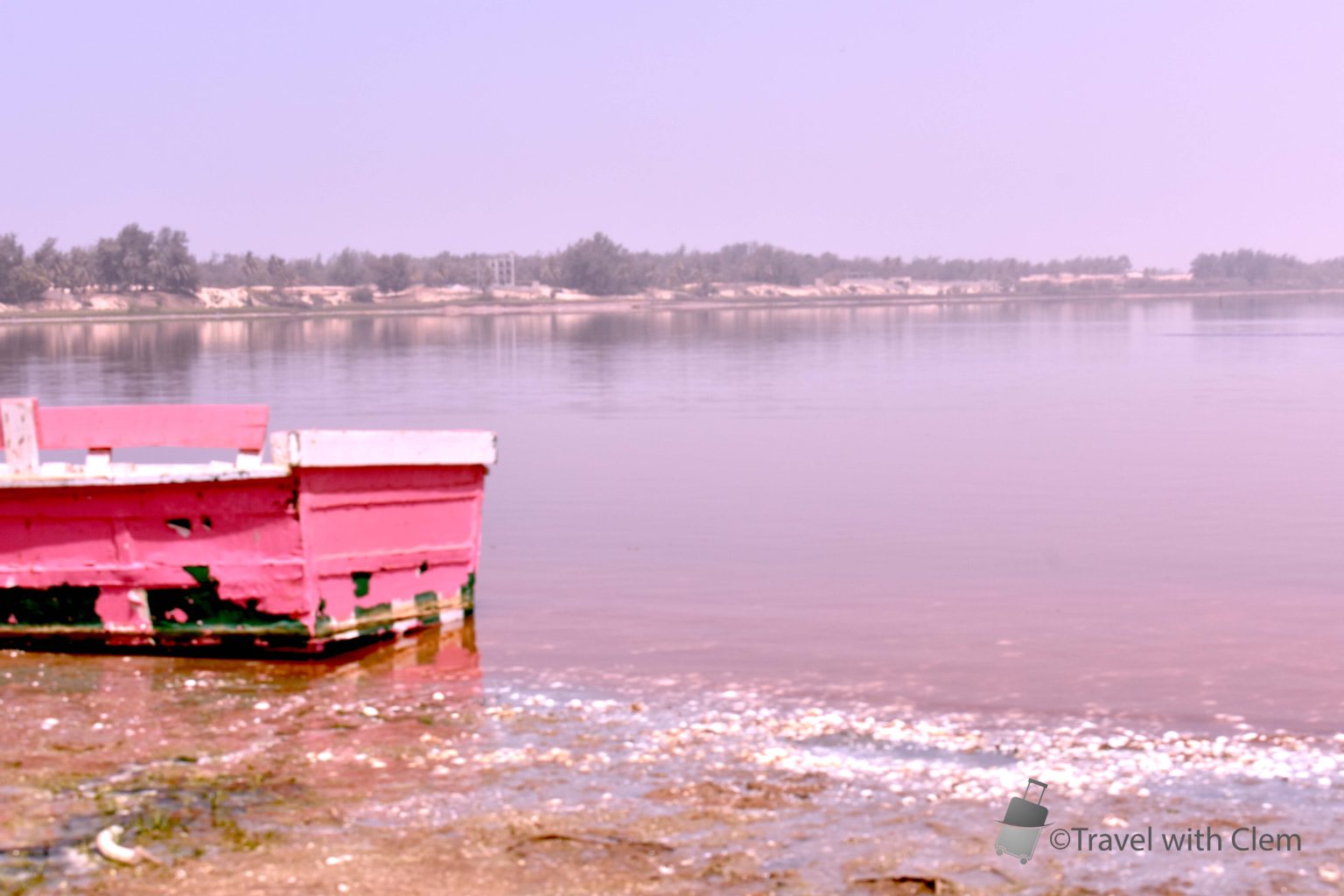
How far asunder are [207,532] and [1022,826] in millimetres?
4987

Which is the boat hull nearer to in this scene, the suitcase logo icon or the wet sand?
the wet sand

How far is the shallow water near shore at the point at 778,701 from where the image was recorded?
609cm

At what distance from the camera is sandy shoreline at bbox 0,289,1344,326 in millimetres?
112062

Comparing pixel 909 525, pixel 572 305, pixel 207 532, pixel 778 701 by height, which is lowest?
pixel 572 305

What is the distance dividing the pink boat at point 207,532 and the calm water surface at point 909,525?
38.4 inches

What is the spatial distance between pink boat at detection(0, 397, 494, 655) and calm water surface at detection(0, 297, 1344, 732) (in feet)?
3.20

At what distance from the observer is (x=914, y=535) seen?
14141 mm

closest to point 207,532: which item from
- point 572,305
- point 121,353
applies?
point 121,353

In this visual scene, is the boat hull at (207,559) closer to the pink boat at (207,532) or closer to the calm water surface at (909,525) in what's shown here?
the pink boat at (207,532)

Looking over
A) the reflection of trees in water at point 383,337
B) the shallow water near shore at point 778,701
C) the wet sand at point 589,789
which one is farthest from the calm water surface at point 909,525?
the reflection of trees in water at point 383,337

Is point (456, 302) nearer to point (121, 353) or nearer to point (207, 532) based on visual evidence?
point (121, 353)

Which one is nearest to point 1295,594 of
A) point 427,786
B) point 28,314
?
point 427,786

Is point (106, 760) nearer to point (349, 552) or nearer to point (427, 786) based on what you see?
point (427, 786)

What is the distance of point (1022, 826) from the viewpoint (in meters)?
6.36
